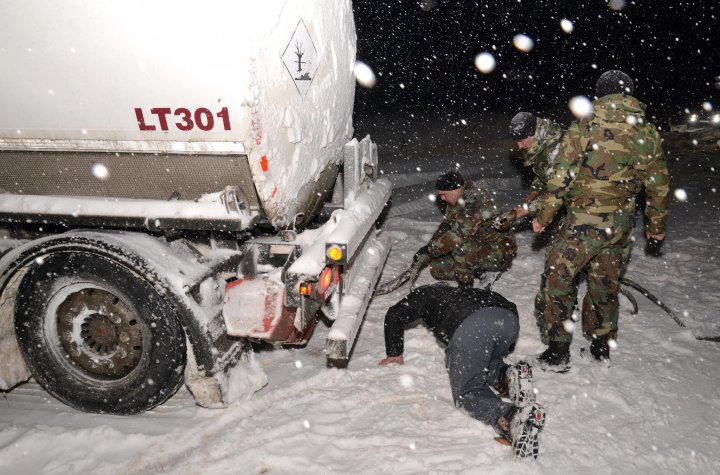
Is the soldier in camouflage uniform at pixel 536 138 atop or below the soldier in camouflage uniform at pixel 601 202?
atop

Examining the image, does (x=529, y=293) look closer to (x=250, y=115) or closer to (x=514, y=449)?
(x=514, y=449)

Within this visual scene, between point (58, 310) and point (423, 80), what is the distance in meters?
23.5

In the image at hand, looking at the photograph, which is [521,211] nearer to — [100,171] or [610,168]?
[610,168]

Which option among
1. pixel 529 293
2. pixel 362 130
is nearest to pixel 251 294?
pixel 529 293

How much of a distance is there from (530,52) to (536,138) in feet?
84.7

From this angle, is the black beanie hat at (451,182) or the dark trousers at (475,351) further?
the black beanie hat at (451,182)

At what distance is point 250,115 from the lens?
7.95 feet

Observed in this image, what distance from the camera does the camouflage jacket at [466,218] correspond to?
4.45 m

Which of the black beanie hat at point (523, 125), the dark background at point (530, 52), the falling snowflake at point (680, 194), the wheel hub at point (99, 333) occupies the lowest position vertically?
the falling snowflake at point (680, 194)

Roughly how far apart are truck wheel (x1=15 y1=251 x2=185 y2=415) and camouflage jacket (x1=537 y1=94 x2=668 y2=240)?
2748mm

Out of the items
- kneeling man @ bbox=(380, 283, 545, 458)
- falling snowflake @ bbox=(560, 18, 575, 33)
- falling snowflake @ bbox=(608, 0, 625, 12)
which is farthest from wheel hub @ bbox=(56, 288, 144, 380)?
falling snowflake @ bbox=(560, 18, 575, 33)

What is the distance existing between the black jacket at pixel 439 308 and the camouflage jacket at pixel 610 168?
0.85 m

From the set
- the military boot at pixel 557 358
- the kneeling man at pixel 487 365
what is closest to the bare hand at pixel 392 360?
the kneeling man at pixel 487 365

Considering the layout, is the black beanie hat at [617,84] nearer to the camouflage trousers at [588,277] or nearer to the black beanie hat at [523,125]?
the black beanie hat at [523,125]
